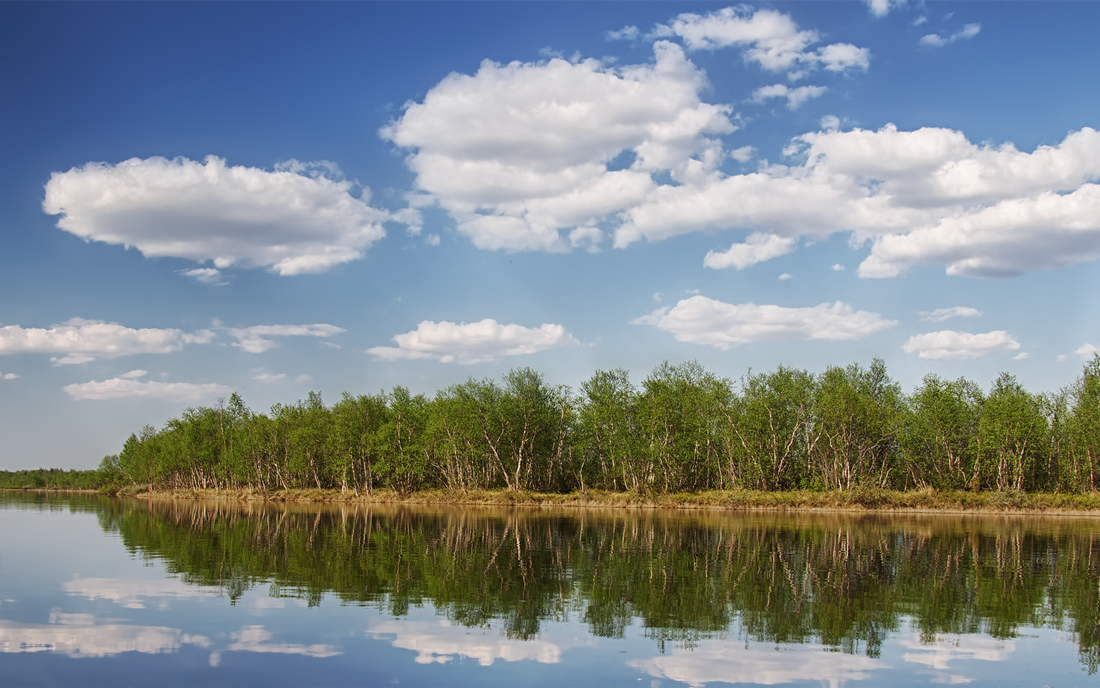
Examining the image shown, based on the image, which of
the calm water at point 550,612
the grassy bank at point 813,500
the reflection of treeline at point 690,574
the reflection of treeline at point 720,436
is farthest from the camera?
the reflection of treeline at point 720,436

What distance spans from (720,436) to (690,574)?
229 feet

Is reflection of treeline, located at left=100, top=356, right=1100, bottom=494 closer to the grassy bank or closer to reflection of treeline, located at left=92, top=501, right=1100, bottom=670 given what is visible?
the grassy bank

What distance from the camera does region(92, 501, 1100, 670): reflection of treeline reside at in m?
23.3

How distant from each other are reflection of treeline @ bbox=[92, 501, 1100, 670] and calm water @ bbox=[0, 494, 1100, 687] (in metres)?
0.15

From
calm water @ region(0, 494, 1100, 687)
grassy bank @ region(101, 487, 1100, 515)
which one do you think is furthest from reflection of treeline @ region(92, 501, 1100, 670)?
grassy bank @ region(101, 487, 1100, 515)

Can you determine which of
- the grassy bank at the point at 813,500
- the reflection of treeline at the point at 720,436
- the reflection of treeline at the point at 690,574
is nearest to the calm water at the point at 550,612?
the reflection of treeline at the point at 690,574

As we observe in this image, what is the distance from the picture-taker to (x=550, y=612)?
24203 mm

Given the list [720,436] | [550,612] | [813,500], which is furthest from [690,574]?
[720,436]

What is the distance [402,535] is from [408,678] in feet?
120

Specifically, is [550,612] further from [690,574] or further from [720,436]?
[720,436]

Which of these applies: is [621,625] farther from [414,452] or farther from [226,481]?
[226,481]

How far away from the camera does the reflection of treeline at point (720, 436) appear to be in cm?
9112

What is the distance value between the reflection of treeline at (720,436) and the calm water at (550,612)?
158ft

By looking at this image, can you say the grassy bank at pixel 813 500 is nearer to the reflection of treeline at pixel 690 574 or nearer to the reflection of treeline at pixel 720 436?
the reflection of treeline at pixel 720 436
